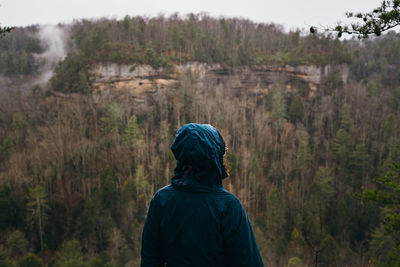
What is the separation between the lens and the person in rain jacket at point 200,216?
1623mm

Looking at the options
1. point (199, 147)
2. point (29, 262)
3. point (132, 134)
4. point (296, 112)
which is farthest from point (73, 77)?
point (199, 147)

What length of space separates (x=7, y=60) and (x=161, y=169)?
50345mm

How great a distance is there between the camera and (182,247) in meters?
1.69

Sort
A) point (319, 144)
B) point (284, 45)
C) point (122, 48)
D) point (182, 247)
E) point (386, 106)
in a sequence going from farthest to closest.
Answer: point (284, 45)
point (122, 48)
point (386, 106)
point (319, 144)
point (182, 247)

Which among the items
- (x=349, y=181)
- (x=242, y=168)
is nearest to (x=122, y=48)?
(x=242, y=168)

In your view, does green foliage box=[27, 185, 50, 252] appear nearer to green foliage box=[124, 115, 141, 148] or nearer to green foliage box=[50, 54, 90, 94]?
green foliage box=[124, 115, 141, 148]

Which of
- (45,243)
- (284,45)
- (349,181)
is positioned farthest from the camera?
(284,45)

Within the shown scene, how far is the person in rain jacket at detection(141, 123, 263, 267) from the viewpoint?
5.32 feet

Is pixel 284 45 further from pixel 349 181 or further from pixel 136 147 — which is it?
pixel 136 147

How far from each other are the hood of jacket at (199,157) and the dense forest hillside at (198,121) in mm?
16090

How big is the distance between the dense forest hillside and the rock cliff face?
0.20 meters

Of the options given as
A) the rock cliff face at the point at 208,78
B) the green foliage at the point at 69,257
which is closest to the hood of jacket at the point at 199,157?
the green foliage at the point at 69,257

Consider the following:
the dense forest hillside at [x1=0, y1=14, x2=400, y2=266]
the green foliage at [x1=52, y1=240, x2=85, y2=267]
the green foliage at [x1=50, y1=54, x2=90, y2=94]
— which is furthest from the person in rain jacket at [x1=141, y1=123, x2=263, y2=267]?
the green foliage at [x1=50, y1=54, x2=90, y2=94]

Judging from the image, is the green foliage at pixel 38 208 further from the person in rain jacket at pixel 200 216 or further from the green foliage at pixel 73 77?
the person in rain jacket at pixel 200 216
